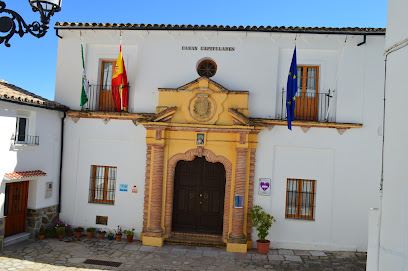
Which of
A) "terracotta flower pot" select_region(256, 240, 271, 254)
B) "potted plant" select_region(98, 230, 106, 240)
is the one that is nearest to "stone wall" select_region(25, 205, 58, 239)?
→ "potted plant" select_region(98, 230, 106, 240)

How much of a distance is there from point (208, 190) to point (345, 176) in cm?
474

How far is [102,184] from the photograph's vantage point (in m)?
12.6

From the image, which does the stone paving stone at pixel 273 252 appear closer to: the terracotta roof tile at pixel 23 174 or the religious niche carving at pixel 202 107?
the religious niche carving at pixel 202 107

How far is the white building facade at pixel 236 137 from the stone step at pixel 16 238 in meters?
1.44

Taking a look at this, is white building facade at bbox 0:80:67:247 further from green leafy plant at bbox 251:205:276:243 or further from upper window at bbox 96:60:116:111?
green leafy plant at bbox 251:205:276:243

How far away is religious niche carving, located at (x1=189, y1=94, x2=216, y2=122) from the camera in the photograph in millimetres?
11680

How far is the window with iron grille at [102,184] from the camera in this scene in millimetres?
12562

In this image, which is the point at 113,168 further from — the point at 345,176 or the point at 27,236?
the point at 345,176

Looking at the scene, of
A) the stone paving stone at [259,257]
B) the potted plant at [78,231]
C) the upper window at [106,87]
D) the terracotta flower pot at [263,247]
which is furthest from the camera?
the upper window at [106,87]

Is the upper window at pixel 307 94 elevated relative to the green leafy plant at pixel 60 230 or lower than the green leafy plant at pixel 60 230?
elevated

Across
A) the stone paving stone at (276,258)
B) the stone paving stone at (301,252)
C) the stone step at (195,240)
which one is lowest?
the stone paving stone at (276,258)

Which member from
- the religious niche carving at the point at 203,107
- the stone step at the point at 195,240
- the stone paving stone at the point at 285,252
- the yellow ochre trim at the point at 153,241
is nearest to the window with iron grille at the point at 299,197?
the stone paving stone at the point at 285,252

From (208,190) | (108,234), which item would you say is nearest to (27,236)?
(108,234)

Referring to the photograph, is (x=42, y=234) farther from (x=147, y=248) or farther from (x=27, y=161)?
(x=147, y=248)
